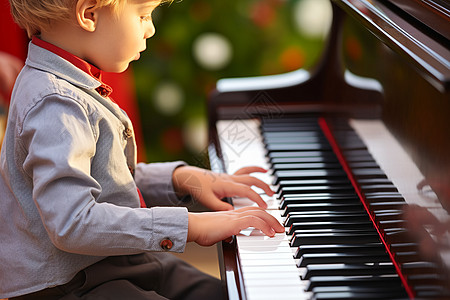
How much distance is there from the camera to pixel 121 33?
3.84 ft

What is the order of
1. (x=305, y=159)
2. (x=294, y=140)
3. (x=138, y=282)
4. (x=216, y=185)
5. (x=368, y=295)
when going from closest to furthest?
1. (x=368, y=295)
2. (x=138, y=282)
3. (x=216, y=185)
4. (x=305, y=159)
5. (x=294, y=140)

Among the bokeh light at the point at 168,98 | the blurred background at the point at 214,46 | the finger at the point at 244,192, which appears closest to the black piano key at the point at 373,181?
the finger at the point at 244,192

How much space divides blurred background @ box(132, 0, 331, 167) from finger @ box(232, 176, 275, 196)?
69.4 inches

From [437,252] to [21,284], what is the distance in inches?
28.7

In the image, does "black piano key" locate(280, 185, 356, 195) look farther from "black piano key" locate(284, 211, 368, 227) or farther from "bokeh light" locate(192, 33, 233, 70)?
"bokeh light" locate(192, 33, 233, 70)

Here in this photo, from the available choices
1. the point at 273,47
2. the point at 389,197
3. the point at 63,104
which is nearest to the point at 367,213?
the point at 389,197

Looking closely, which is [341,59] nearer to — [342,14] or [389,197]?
[342,14]

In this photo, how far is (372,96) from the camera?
1419mm


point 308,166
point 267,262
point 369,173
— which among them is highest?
point 308,166

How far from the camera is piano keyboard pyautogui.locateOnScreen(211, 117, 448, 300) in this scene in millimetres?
1025

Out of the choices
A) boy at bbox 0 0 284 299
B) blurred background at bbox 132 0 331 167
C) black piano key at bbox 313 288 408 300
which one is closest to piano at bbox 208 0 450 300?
black piano key at bbox 313 288 408 300

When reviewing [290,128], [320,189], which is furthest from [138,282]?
[290,128]

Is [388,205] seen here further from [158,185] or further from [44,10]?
[44,10]

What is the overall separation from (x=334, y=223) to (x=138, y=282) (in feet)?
1.39
